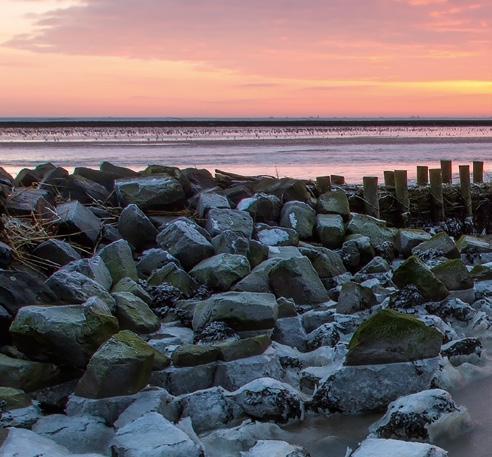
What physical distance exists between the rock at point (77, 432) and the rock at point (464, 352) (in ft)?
10.3

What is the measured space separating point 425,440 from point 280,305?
8.80ft

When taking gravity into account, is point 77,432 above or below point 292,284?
below

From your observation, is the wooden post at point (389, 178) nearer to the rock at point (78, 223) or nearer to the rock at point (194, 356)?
the rock at point (78, 223)

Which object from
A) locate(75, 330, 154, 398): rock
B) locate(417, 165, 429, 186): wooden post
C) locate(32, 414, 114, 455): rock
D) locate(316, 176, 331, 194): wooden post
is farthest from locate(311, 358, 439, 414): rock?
locate(417, 165, 429, 186): wooden post

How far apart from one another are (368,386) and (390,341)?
0.46 metres

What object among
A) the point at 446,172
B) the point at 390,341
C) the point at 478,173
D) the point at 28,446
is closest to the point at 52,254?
the point at 28,446

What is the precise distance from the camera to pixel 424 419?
5016mm

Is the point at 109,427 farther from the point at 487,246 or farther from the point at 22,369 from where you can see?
the point at 487,246

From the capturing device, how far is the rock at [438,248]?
986cm

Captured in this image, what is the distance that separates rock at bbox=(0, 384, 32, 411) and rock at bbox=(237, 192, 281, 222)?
5713 millimetres

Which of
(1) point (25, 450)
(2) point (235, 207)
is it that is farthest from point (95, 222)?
(1) point (25, 450)

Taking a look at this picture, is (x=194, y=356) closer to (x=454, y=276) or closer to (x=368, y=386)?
(x=368, y=386)

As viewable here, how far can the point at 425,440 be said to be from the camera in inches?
195

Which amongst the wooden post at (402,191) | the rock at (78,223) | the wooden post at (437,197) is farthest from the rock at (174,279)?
the wooden post at (437,197)
